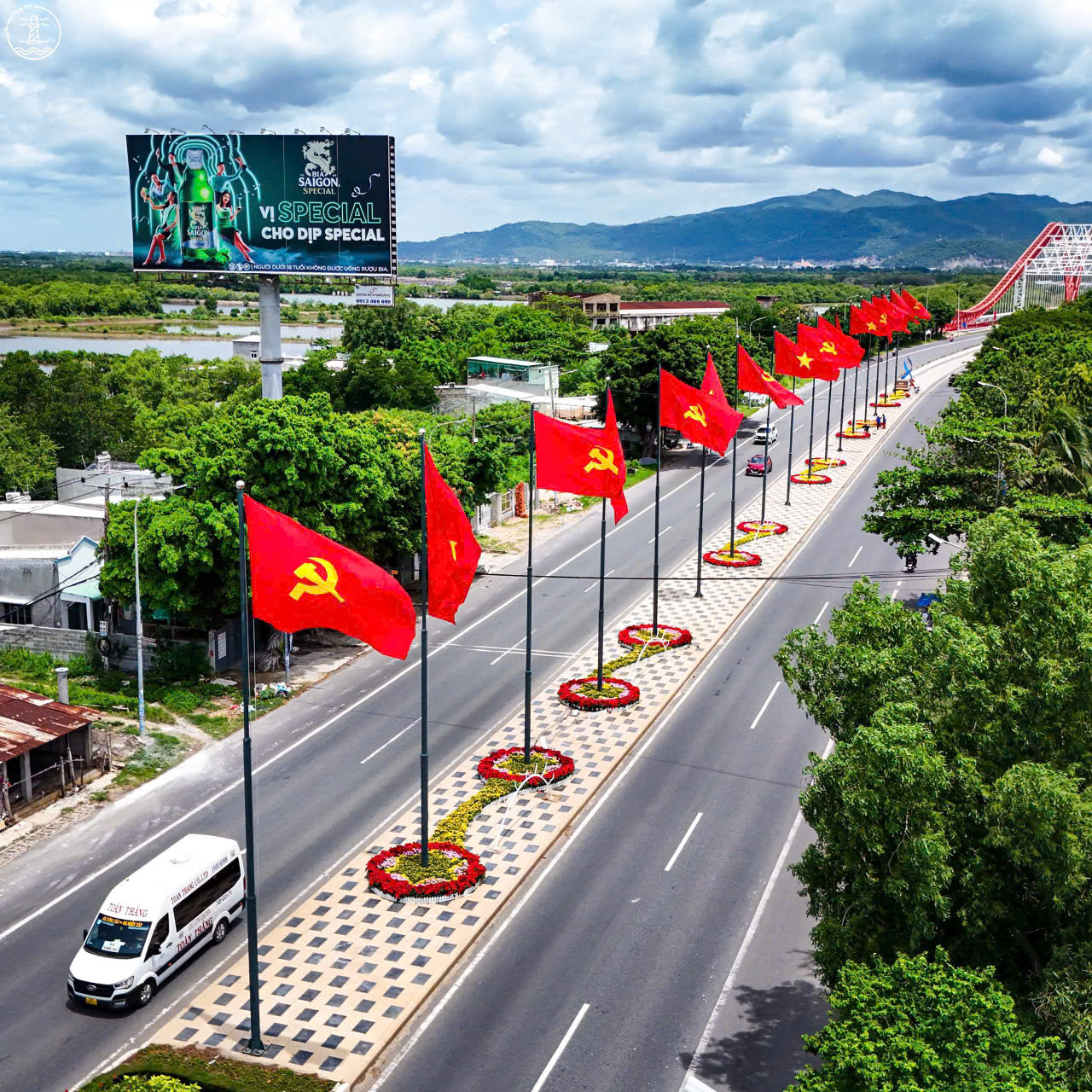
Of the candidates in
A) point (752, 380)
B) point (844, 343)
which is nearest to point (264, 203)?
point (752, 380)

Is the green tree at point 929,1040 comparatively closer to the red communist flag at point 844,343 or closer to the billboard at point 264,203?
the billboard at point 264,203

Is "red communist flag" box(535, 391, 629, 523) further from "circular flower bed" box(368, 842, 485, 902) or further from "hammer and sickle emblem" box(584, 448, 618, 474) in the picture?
"circular flower bed" box(368, 842, 485, 902)

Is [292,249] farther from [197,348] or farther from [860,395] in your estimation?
[197,348]

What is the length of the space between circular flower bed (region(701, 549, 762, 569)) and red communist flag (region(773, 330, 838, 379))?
960 cm

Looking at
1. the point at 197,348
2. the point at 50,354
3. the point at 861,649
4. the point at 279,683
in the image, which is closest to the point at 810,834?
the point at 861,649

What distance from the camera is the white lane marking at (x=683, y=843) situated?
29906mm

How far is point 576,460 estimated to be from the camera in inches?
1396

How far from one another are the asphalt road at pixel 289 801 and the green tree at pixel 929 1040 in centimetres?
912

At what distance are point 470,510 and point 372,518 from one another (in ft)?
36.8

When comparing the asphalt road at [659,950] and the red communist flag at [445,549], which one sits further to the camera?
the red communist flag at [445,549]

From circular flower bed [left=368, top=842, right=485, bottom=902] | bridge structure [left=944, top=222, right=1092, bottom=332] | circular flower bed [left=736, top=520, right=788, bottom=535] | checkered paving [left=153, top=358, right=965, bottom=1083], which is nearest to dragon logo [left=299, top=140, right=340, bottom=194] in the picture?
circular flower bed [left=736, top=520, right=788, bottom=535]

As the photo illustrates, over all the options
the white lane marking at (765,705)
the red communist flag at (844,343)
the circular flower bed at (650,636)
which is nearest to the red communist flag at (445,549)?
the white lane marking at (765,705)

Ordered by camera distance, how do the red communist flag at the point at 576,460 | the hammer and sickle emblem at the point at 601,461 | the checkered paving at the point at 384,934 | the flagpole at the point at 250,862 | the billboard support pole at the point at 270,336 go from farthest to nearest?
the billboard support pole at the point at 270,336 < the hammer and sickle emblem at the point at 601,461 < the red communist flag at the point at 576,460 < the checkered paving at the point at 384,934 < the flagpole at the point at 250,862

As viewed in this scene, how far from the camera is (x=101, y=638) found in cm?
4328
